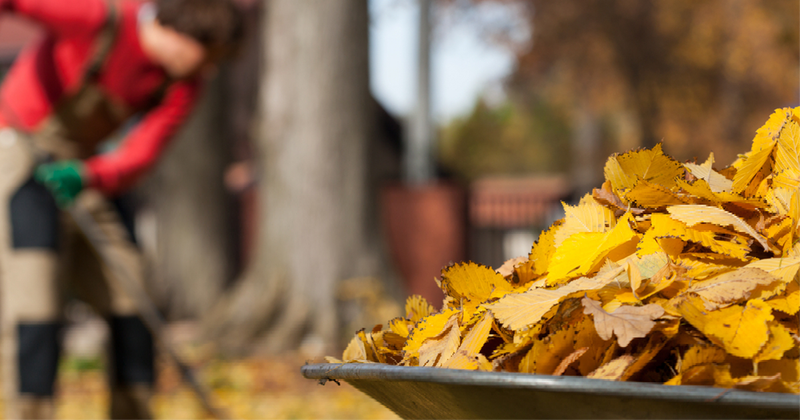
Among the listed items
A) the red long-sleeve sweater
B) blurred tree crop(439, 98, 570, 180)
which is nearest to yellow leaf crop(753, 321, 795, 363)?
the red long-sleeve sweater

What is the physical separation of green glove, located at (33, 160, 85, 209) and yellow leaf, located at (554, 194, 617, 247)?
2.05m

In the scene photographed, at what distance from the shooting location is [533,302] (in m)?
0.97

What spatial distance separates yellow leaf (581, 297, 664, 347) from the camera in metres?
0.88

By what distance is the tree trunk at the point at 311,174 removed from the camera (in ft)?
20.3

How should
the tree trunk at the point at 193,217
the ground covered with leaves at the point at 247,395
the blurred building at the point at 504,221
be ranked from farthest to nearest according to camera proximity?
the blurred building at the point at 504,221
the tree trunk at the point at 193,217
the ground covered with leaves at the point at 247,395

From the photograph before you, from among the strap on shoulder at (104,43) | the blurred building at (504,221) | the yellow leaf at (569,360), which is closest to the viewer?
the yellow leaf at (569,360)

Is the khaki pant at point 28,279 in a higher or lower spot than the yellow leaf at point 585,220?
lower

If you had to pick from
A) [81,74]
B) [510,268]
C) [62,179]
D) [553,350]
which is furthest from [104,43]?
[553,350]

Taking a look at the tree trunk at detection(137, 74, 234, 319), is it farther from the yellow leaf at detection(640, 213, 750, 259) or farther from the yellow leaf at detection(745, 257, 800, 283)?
the yellow leaf at detection(745, 257, 800, 283)

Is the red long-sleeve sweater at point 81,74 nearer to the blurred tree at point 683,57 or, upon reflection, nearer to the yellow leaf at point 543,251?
the yellow leaf at point 543,251

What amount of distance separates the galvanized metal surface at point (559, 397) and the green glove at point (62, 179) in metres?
2.00

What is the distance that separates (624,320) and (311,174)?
5.47m

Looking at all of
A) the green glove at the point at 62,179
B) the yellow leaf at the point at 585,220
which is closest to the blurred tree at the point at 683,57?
the green glove at the point at 62,179

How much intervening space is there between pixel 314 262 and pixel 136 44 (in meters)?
3.44
